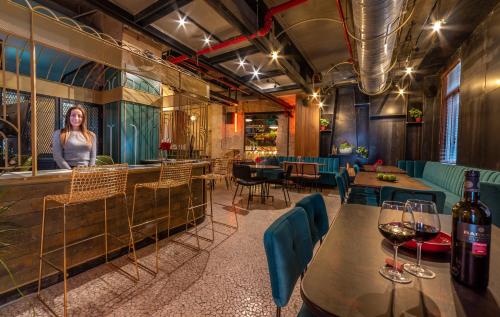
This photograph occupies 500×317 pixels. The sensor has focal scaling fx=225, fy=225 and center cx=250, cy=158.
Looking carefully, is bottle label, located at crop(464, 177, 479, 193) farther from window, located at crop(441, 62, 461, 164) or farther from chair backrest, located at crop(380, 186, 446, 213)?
window, located at crop(441, 62, 461, 164)

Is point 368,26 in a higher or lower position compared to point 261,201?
higher

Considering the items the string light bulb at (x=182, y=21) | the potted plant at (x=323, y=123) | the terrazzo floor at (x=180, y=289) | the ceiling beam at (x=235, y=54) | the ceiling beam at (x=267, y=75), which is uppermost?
the string light bulb at (x=182, y=21)

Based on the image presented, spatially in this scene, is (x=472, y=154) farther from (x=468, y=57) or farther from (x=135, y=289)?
(x=135, y=289)

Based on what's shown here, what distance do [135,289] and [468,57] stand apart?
6335 millimetres

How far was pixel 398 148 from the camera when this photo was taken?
7508 mm

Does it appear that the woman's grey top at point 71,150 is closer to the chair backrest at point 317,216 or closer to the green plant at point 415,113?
the chair backrest at point 317,216

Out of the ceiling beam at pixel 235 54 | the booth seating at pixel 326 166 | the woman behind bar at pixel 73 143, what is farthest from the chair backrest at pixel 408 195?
the booth seating at pixel 326 166

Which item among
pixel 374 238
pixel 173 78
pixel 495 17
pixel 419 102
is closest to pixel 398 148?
pixel 419 102

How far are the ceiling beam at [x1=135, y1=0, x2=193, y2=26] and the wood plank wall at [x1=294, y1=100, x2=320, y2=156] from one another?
6344 mm

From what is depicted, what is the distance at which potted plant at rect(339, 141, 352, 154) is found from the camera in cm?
814

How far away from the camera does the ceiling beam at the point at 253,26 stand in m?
3.22

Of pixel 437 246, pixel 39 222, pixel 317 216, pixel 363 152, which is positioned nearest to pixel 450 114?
pixel 363 152

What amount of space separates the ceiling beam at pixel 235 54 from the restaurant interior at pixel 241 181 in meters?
0.04

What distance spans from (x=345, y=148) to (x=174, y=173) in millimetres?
7108
